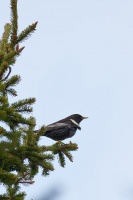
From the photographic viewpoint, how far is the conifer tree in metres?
3.82

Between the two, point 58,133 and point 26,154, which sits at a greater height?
point 58,133

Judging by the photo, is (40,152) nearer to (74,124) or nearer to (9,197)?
(9,197)

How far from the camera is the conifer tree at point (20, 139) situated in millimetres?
3820

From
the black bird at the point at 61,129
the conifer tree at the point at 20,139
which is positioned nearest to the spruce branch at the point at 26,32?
the conifer tree at the point at 20,139

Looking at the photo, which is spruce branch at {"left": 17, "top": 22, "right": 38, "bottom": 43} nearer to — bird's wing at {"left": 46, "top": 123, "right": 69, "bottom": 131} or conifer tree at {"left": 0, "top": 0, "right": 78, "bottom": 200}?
conifer tree at {"left": 0, "top": 0, "right": 78, "bottom": 200}

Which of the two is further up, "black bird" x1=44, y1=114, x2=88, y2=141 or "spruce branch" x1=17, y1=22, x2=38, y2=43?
"black bird" x1=44, y1=114, x2=88, y2=141

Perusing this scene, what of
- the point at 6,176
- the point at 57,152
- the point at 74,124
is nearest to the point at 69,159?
the point at 57,152

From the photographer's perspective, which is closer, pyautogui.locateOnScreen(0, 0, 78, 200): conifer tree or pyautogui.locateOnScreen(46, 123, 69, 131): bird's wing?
pyautogui.locateOnScreen(0, 0, 78, 200): conifer tree

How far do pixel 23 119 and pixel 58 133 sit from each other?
135 inches

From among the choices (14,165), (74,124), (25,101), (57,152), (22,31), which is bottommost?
(14,165)

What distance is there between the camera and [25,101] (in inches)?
176

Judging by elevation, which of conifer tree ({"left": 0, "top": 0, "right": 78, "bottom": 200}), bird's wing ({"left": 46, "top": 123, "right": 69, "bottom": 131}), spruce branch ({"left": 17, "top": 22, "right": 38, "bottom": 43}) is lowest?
conifer tree ({"left": 0, "top": 0, "right": 78, "bottom": 200})

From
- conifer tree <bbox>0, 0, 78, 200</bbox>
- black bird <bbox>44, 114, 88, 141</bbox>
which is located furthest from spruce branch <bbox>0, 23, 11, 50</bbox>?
black bird <bbox>44, 114, 88, 141</bbox>

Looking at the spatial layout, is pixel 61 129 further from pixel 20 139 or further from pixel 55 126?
pixel 20 139
